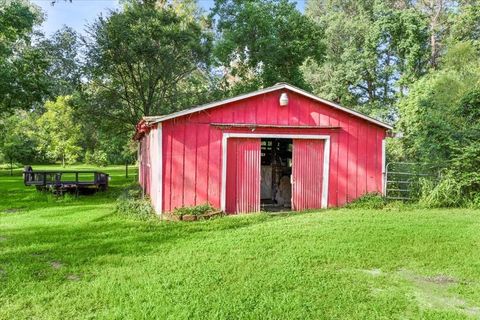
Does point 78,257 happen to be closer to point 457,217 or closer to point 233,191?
point 233,191

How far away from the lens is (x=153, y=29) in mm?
17297

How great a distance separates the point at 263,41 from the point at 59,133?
55.0 ft

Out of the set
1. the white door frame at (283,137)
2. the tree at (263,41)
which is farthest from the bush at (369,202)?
the tree at (263,41)

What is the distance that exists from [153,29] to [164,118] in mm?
10503

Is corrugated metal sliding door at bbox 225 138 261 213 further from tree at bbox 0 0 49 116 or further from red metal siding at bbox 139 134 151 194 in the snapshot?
tree at bbox 0 0 49 116

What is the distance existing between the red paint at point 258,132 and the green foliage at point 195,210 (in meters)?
0.19

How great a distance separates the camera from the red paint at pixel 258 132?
8.63 m

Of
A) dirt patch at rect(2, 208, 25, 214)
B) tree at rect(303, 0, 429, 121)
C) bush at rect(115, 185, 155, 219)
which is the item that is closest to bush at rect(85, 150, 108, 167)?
tree at rect(303, 0, 429, 121)

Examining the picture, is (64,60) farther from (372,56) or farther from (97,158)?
(372,56)

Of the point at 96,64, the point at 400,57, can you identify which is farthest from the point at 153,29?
the point at 400,57

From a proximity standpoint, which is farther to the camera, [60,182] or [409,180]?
[60,182]

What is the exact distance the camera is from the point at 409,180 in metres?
10.1

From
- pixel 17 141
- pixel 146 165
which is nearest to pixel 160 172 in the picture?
pixel 146 165

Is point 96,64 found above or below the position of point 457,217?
above
